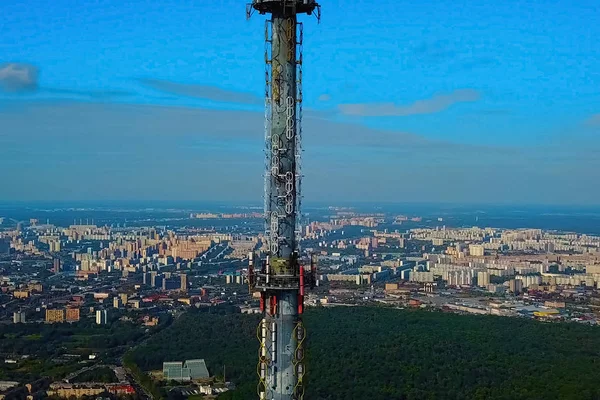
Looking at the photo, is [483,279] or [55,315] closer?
[55,315]

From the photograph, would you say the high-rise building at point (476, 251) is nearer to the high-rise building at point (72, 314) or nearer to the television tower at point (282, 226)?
the high-rise building at point (72, 314)

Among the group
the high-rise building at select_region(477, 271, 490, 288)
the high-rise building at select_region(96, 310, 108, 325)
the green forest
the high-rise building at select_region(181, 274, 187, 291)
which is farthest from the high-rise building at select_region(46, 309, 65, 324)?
the high-rise building at select_region(477, 271, 490, 288)

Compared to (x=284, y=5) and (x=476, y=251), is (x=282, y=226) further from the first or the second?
(x=476, y=251)

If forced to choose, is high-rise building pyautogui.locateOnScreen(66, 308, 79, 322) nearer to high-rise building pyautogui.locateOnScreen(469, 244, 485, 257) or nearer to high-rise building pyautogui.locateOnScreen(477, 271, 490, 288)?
high-rise building pyautogui.locateOnScreen(477, 271, 490, 288)

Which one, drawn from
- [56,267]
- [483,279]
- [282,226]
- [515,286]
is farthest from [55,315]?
[282,226]

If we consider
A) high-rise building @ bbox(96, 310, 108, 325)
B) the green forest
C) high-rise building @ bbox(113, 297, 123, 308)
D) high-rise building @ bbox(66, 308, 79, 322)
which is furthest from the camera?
high-rise building @ bbox(113, 297, 123, 308)
